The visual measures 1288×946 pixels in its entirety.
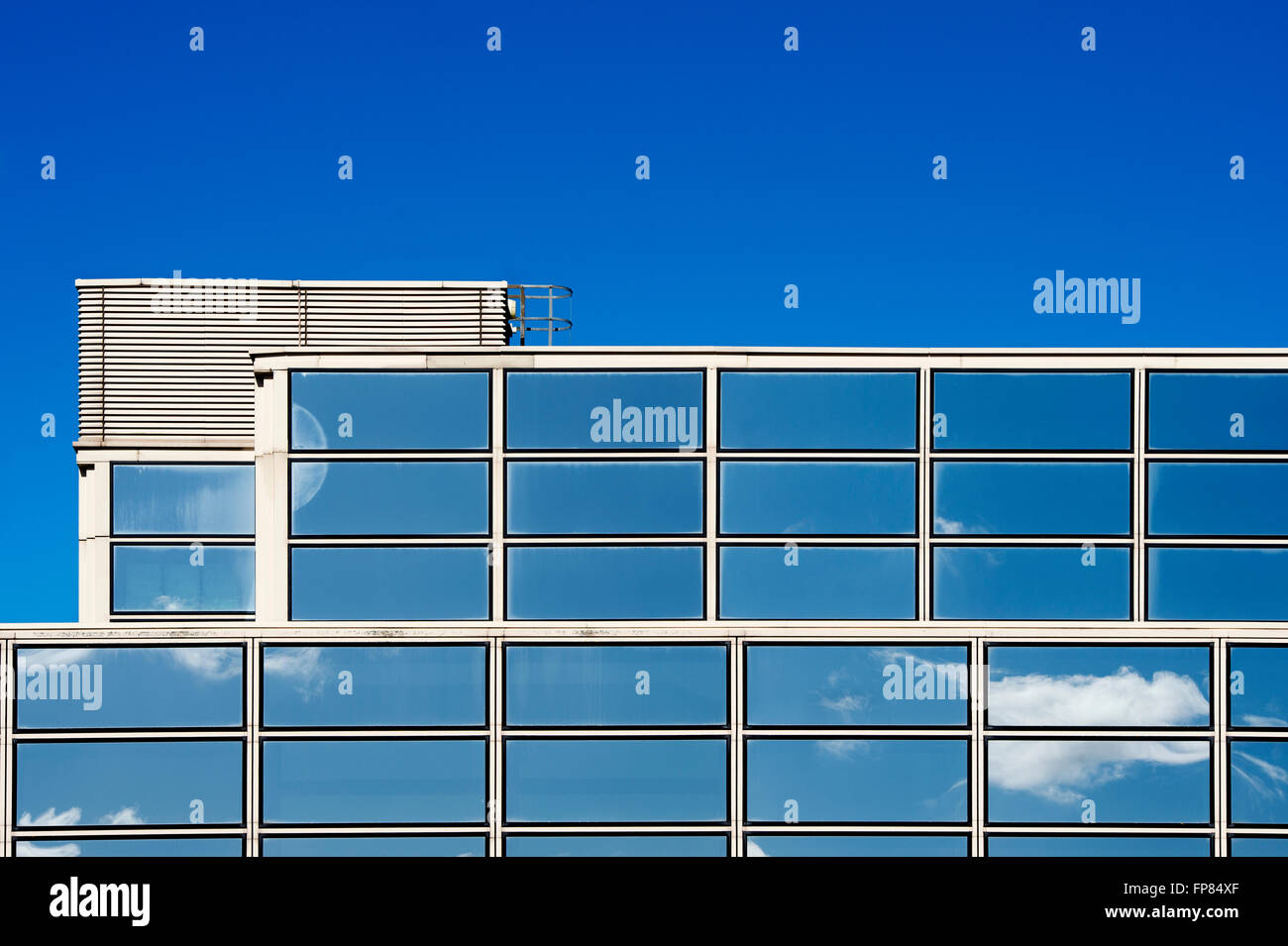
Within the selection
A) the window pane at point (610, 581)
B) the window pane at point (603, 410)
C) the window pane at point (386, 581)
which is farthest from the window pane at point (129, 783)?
the window pane at point (603, 410)

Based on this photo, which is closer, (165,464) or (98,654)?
(98,654)

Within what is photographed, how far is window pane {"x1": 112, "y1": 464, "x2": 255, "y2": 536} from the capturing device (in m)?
25.5

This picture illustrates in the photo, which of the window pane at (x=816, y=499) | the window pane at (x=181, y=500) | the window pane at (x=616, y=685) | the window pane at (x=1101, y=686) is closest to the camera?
the window pane at (x=616, y=685)

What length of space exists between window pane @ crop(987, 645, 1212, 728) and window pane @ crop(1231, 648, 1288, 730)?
528 millimetres

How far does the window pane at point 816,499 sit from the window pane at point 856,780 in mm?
3896

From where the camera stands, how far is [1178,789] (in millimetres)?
22828

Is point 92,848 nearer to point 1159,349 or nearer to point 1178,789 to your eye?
point 1178,789

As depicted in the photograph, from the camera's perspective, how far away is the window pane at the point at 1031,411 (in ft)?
75.9

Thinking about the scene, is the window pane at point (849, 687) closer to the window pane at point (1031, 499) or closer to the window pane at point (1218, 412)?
the window pane at point (1031, 499)

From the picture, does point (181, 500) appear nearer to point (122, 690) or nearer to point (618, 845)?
point (122, 690)

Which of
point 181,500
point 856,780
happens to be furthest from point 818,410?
point 181,500

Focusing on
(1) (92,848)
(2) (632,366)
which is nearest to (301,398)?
(2) (632,366)

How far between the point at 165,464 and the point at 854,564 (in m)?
14.2

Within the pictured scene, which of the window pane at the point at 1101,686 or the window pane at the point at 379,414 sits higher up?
the window pane at the point at 379,414
